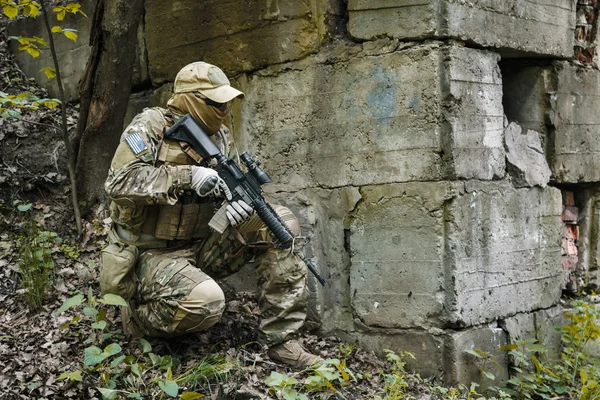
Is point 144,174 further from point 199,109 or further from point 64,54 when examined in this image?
point 64,54

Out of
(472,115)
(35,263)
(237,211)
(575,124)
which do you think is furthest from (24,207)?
(575,124)

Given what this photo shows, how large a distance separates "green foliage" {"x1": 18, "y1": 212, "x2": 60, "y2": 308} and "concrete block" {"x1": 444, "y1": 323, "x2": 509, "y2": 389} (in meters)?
2.43

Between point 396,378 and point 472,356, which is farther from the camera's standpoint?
point 472,356

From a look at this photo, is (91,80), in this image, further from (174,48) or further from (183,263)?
(183,263)

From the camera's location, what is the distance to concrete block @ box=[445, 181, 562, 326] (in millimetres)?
4410

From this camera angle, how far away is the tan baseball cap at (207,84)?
13.9ft

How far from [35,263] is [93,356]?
1.31 metres

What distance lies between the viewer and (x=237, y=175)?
4133 millimetres

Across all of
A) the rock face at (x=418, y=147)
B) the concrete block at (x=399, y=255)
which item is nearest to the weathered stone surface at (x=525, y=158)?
the rock face at (x=418, y=147)

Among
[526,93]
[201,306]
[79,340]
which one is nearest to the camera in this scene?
[201,306]

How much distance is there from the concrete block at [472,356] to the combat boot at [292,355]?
753 millimetres

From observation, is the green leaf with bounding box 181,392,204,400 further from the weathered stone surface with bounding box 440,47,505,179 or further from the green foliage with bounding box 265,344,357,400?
the weathered stone surface with bounding box 440,47,505,179

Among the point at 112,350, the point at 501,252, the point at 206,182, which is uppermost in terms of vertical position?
the point at 206,182

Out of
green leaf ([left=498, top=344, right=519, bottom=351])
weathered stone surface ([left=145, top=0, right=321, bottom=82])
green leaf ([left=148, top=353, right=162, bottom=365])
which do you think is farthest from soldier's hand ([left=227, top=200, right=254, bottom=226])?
green leaf ([left=498, top=344, right=519, bottom=351])
